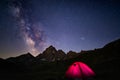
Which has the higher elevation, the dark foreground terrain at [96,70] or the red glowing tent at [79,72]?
the dark foreground terrain at [96,70]

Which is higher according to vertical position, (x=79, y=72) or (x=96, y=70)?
(x=96, y=70)

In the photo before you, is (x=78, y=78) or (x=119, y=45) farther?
(x=119, y=45)

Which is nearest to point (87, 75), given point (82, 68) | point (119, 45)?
point (82, 68)

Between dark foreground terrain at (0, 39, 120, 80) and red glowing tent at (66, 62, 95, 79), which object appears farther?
dark foreground terrain at (0, 39, 120, 80)

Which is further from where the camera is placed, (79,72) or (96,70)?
(96,70)

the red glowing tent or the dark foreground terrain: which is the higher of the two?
the dark foreground terrain

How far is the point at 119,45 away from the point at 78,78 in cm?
10625

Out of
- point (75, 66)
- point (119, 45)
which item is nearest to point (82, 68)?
point (75, 66)

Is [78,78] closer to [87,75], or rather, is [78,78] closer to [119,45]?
[87,75]

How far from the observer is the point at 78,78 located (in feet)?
48.4

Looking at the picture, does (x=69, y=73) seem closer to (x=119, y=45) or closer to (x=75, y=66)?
(x=75, y=66)

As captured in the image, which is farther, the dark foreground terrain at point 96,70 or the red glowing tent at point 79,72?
→ the dark foreground terrain at point 96,70

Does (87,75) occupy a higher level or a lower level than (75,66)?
lower

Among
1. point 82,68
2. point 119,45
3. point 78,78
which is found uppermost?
point 119,45
